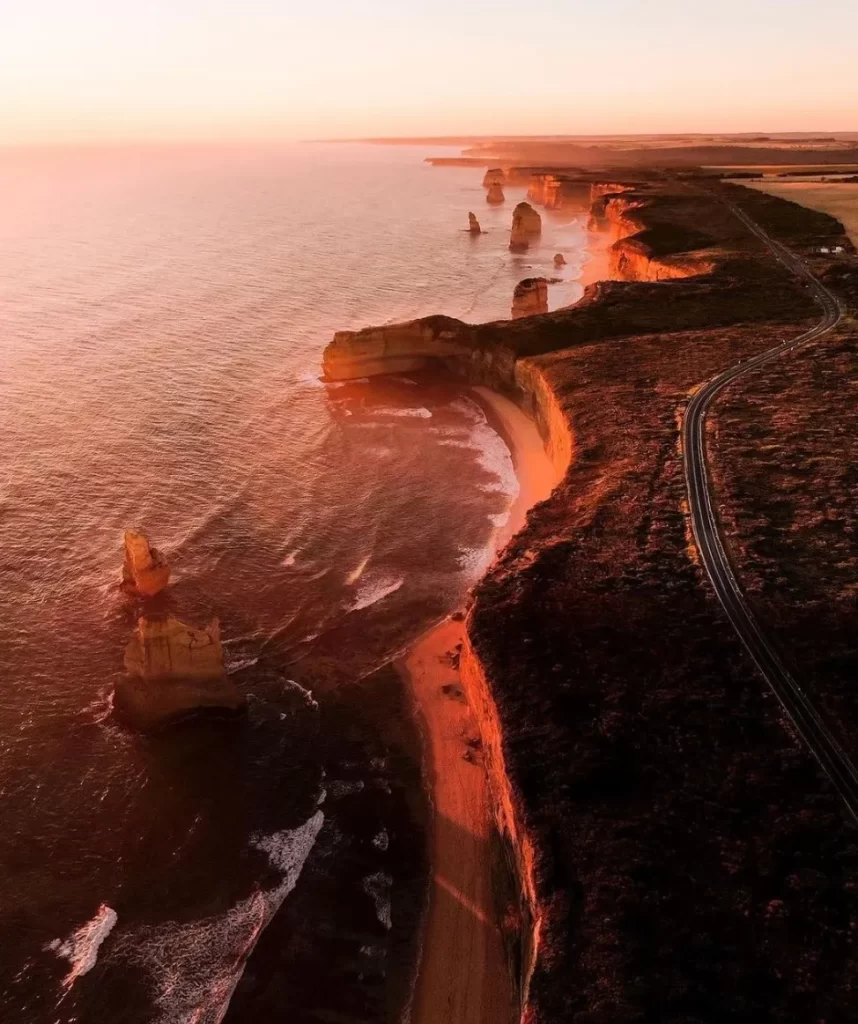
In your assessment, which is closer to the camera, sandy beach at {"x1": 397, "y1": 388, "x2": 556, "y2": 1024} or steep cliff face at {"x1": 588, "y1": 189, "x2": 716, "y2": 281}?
sandy beach at {"x1": 397, "y1": 388, "x2": 556, "y2": 1024}

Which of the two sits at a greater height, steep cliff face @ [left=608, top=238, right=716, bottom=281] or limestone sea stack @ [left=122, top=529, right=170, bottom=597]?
steep cliff face @ [left=608, top=238, right=716, bottom=281]

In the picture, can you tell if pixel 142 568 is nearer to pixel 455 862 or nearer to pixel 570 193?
pixel 455 862

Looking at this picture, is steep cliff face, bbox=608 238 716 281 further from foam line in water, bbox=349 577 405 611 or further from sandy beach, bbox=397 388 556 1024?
sandy beach, bbox=397 388 556 1024

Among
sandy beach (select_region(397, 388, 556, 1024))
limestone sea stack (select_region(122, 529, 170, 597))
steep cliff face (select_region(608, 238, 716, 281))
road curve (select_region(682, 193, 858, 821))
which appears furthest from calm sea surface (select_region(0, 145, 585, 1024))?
steep cliff face (select_region(608, 238, 716, 281))

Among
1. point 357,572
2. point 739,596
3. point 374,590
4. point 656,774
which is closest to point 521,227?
point 357,572

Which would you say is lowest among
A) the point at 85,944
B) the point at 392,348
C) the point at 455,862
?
the point at 85,944

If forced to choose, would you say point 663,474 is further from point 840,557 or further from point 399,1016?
point 399,1016

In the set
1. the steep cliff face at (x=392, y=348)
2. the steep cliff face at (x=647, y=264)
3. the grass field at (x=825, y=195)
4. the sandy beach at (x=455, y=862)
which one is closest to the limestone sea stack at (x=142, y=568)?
the sandy beach at (x=455, y=862)
